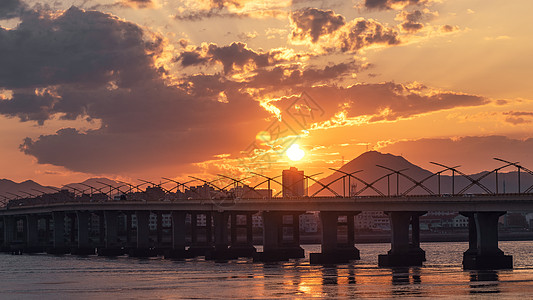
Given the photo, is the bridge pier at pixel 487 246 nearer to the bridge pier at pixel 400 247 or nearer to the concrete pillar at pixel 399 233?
the bridge pier at pixel 400 247

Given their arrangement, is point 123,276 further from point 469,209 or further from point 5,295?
point 469,209

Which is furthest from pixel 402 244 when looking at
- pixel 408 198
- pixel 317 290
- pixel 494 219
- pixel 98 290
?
pixel 98 290

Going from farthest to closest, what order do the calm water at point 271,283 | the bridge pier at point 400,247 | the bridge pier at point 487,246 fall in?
the bridge pier at point 400,247, the bridge pier at point 487,246, the calm water at point 271,283

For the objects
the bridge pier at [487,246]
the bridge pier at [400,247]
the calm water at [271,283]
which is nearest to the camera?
the calm water at [271,283]

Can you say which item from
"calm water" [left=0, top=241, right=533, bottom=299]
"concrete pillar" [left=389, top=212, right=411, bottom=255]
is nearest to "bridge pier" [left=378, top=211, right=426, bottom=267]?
"concrete pillar" [left=389, top=212, right=411, bottom=255]

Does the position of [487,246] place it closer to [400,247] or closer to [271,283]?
[400,247]

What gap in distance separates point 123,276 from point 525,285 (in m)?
64.8

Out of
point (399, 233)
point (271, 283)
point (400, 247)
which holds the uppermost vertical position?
point (399, 233)

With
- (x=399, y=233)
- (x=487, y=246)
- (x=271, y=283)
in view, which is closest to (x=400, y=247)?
(x=399, y=233)

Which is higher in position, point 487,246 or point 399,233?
point 399,233

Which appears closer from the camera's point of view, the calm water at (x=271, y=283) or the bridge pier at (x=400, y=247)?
the calm water at (x=271, y=283)

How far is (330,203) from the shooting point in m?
185

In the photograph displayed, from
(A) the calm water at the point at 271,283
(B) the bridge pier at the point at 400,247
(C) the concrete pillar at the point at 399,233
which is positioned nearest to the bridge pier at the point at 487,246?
(A) the calm water at the point at 271,283

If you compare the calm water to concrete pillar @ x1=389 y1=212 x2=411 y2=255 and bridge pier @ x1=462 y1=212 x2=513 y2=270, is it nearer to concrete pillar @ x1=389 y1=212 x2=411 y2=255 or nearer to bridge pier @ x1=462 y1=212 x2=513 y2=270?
bridge pier @ x1=462 y1=212 x2=513 y2=270
